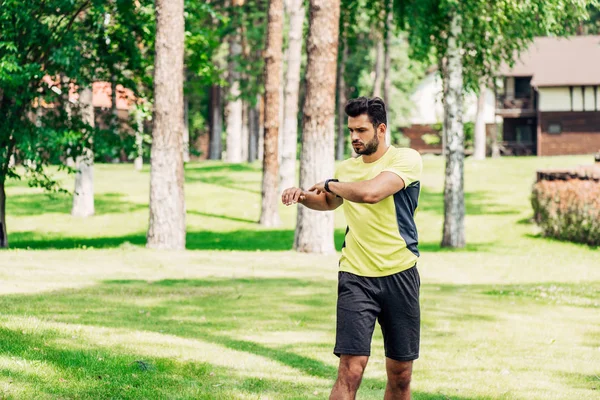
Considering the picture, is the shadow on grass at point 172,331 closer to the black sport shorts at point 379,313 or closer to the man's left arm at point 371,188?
the black sport shorts at point 379,313

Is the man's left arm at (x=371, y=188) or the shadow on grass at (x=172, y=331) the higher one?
the man's left arm at (x=371, y=188)

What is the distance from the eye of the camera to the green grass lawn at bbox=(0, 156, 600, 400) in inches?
329

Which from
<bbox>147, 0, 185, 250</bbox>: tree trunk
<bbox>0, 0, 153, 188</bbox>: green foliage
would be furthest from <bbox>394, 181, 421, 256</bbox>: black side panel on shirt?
<bbox>0, 0, 153, 188</bbox>: green foliage

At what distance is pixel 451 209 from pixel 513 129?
2052 inches

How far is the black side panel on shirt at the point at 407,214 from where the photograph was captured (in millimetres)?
6262

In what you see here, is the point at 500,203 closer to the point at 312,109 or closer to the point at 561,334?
the point at 312,109

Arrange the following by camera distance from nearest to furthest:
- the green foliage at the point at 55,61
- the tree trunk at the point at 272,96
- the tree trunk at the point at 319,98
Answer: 1. the tree trunk at the point at 319,98
2. the green foliage at the point at 55,61
3. the tree trunk at the point at 272,96

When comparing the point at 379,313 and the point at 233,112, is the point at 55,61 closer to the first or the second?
the point at 379,313

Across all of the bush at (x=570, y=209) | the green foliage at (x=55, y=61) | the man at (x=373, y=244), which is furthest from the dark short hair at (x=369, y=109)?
the bush at (x=570, y=209)

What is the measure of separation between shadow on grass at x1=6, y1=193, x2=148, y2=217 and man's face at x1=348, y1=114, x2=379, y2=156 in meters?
29.0

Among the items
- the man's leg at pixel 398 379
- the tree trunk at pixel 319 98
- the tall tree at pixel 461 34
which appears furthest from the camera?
the tall tree at pixel 461 34

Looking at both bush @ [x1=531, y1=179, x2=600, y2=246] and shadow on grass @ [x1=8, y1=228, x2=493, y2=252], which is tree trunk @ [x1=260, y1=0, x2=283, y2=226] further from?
bush @ [x1=531, y1=179, x2=600, y2=246]

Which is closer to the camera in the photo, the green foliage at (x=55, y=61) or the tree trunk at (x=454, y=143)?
the green foliage at (x=55, y=61)

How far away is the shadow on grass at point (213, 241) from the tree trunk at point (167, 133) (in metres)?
5.57
